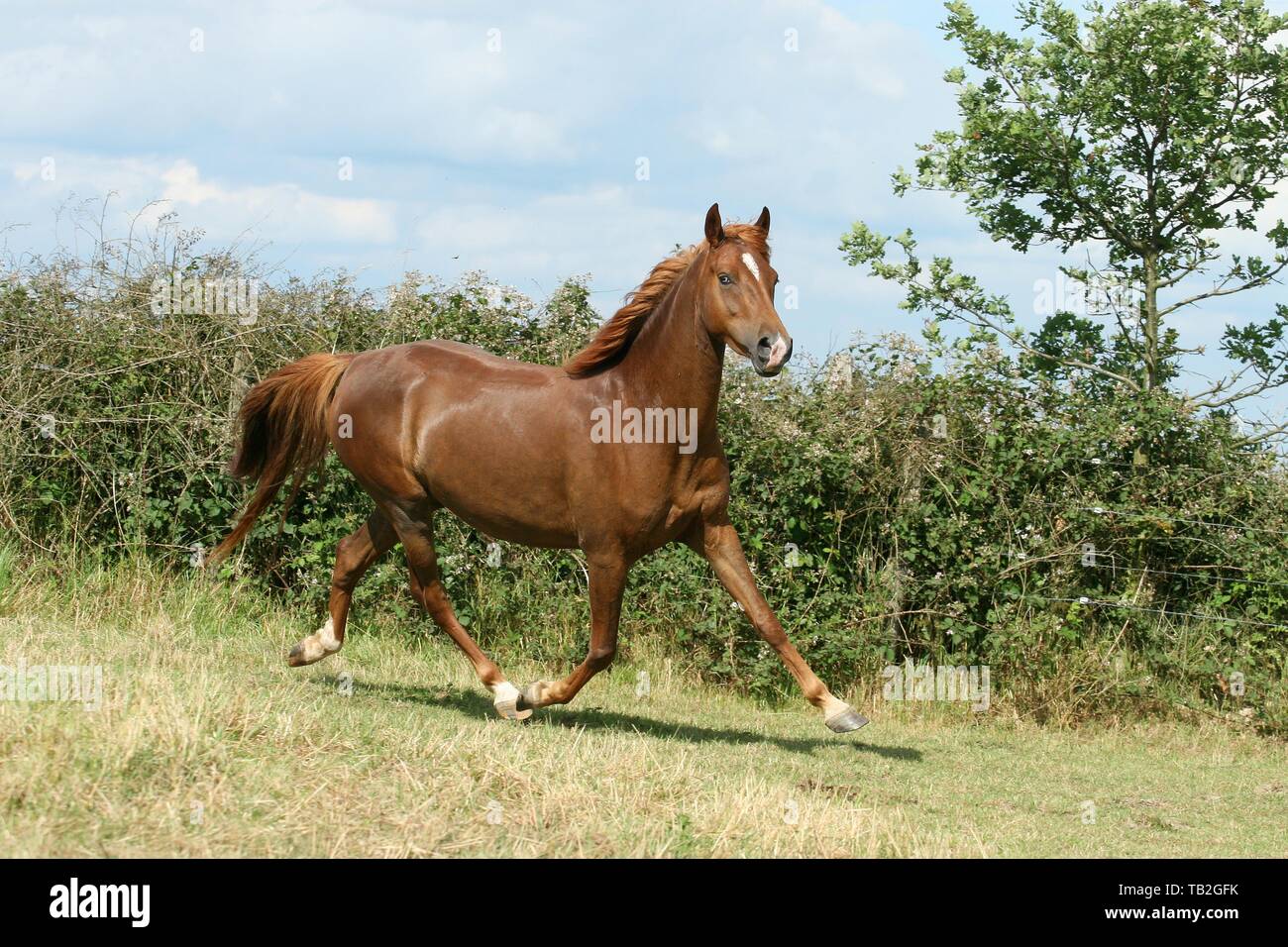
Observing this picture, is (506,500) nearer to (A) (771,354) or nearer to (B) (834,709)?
(A) (771,354)

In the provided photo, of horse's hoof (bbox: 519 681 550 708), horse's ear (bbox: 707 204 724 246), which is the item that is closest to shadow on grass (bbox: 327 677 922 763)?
horse's hoof (bbox: 519 681 550 708)

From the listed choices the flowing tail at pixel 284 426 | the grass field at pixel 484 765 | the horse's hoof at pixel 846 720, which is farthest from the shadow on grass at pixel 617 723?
the flowing tail at pixel 284 426

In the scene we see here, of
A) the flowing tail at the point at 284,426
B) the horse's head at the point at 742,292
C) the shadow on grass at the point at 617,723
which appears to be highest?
the horse's head at the point at 742,292

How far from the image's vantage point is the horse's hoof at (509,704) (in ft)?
22.0

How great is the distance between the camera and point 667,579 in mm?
8773

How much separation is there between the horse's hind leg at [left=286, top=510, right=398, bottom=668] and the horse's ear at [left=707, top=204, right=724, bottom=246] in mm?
2670

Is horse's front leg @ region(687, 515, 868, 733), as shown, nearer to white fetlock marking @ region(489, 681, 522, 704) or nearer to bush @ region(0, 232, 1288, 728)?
white fetlock marking @ region(489, 681, 522, 704)

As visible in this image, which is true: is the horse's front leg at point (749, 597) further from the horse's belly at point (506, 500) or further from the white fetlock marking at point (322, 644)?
the white fetlock marking at point (322, 644)

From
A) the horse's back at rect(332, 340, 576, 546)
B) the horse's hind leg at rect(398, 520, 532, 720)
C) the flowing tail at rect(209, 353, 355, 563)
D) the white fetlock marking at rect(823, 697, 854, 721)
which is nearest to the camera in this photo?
the white fetlock marking at rect(823, 697, 854, 721)

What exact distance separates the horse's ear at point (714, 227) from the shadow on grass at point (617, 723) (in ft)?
8.56

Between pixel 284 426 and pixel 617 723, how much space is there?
2.72m

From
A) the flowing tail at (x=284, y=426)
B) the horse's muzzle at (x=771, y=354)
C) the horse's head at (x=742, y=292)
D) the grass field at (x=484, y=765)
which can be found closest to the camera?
the grass field at (x=484, y=765)

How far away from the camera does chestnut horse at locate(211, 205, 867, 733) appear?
20.6 ft

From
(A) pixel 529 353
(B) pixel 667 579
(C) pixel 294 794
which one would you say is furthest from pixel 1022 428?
(C) pixel 294 794
